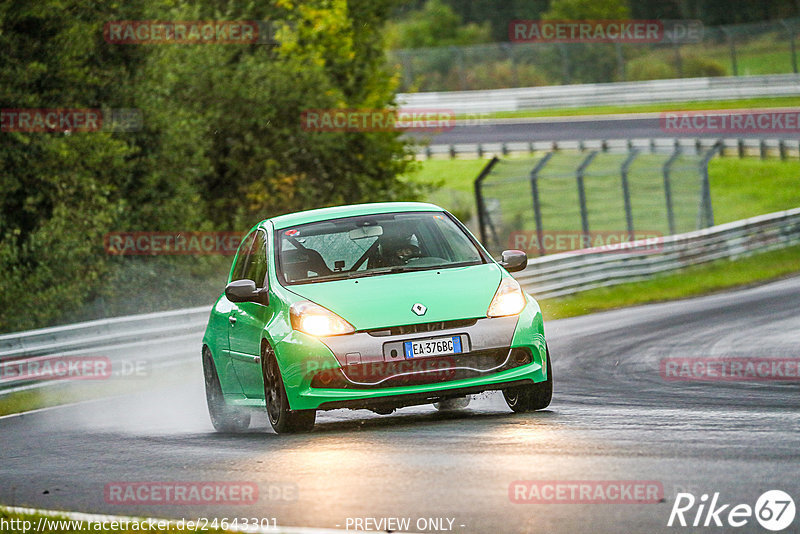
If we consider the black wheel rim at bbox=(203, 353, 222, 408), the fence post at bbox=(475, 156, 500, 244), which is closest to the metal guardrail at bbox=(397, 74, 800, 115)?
the fence post at bbox=(475, 156, 500, 244)

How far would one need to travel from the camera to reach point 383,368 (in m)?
8.52

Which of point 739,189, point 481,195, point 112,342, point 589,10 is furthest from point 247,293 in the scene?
point 589,10

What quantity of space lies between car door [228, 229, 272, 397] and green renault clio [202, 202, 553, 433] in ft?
0.05

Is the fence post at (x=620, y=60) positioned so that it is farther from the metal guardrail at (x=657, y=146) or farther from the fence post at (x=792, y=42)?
the metal guardrail at (x=657, y=146)

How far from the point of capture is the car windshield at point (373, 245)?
9422mm

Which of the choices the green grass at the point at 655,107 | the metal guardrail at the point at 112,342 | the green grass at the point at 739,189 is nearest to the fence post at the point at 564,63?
the green grass at the point at 655,107

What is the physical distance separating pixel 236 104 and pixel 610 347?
52.2 feet

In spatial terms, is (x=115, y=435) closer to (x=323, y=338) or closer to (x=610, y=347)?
(x=323, y=338)

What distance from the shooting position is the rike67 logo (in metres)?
5.45

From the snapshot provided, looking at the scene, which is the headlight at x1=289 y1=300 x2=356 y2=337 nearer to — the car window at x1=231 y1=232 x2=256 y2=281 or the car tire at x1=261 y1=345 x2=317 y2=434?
the car tire at x1=261 y1=345 x2=317 y2=434

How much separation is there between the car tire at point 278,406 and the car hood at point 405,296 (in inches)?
20.1

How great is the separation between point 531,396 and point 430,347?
3.31ft

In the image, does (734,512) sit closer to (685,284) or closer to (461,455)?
(461,455)

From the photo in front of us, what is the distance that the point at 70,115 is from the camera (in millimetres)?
23562
